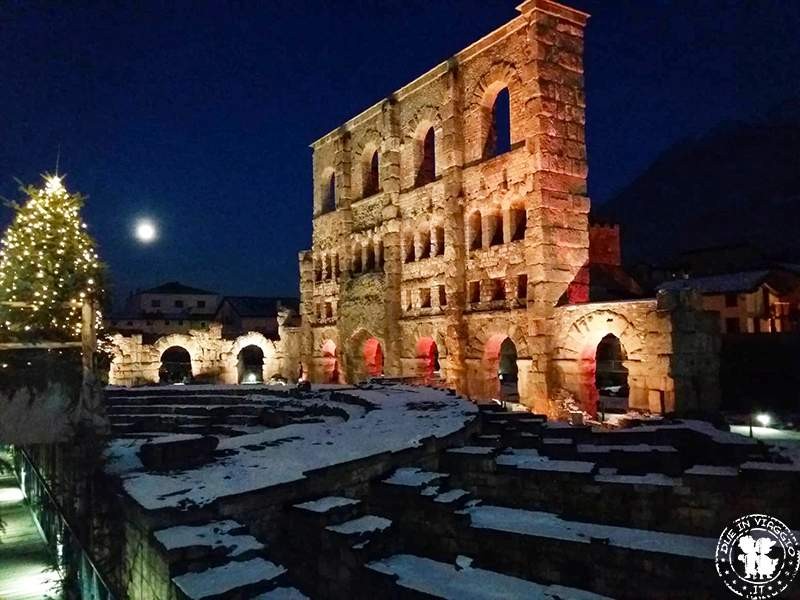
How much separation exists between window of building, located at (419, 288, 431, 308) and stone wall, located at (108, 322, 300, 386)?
1135 centimetres

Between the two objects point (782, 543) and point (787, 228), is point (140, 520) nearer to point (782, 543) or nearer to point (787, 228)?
point (782, 543)

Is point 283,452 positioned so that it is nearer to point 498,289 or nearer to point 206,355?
point 498,289

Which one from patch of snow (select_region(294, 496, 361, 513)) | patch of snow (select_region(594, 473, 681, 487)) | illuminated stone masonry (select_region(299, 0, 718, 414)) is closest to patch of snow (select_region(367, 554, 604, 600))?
patch of snow (select_region(294, 496, 361, 513))

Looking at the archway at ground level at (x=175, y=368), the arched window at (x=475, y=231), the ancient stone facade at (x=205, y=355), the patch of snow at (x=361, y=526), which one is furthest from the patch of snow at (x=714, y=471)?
the archway at ground level at (x=175, y=368)

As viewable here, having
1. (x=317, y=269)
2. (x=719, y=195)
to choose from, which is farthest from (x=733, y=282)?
(x=719, y=195)

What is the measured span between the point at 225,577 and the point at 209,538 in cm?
59

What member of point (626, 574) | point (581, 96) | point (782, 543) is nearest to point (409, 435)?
point (626, 574)

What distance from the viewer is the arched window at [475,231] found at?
25.7m

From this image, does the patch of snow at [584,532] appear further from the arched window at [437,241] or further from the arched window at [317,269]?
the arched window at [317,269]

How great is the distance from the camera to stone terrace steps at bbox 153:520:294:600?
4.90 meters

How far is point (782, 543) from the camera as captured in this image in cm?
644

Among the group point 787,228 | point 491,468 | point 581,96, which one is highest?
point 787,228

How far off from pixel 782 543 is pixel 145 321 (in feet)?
197

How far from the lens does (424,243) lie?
2861cm
